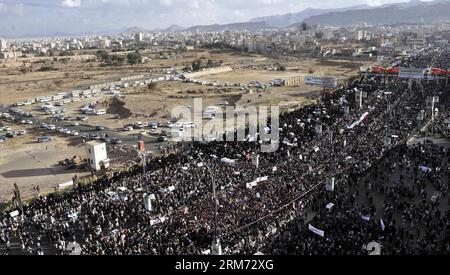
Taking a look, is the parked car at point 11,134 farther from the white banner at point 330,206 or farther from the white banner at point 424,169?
the white banner at point 424,169

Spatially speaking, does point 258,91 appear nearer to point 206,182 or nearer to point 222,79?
point 222,79

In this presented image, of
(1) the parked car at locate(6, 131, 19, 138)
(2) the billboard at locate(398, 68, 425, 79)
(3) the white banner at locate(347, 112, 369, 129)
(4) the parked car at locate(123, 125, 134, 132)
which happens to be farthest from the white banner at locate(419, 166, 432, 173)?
(1) the parked car at locate(6, 131, 19, 138)

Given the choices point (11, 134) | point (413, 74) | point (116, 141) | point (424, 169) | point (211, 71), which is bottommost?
point (11, 134)

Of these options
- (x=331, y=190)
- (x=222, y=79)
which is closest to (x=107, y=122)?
(x=331, y=190)

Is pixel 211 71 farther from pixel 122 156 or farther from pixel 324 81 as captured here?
pixel 122 156

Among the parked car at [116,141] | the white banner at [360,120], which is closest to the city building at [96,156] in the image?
the parked car at [116,141]

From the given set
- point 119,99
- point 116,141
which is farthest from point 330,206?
point 119,99

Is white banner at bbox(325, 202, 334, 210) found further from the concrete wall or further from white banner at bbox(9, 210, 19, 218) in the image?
the concrete wall
